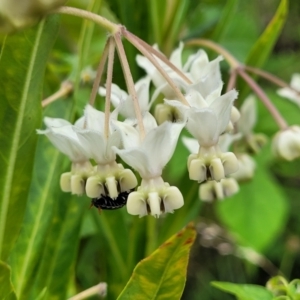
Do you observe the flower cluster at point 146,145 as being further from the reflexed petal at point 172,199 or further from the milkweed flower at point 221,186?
the milkweed flower at point 221,186

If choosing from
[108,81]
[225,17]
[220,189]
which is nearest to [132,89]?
[108,81]

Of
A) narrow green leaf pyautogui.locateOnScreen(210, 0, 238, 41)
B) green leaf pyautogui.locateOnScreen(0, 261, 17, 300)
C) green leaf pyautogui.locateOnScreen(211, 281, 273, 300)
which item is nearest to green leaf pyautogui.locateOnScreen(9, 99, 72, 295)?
green leaf pyautogui.locateOnScreen(0, 261, 17, 300)

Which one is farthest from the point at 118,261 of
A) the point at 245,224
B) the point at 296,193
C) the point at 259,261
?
the point at 296,193

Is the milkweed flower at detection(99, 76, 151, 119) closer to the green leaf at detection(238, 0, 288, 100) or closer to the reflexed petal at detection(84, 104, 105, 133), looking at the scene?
the reflexed petal at detection(84, 104, 105, 133)

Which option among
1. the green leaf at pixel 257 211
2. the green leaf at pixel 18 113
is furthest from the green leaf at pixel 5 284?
the green leaf at pixel 257 211

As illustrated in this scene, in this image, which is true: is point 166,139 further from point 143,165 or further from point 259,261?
point 259,261
